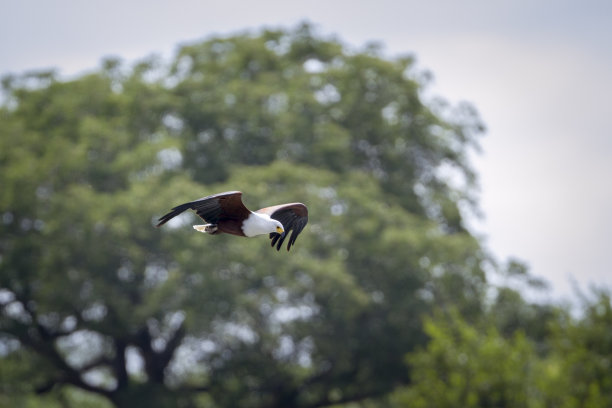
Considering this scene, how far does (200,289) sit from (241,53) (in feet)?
25.0

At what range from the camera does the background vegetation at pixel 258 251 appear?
23016mm

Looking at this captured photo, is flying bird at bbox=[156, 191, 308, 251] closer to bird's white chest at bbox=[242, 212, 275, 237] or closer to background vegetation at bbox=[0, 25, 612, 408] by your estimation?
bird's white chest at bbox=[242, 212, 275, 237]

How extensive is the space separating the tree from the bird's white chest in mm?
14145

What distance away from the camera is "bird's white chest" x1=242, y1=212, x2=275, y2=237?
848 centimetres

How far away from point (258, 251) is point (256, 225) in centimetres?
1442

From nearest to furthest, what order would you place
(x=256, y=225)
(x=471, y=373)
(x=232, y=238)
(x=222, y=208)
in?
(x=256, y=225), (x=222, y=208), (x=471, y=373), (x=232, y=238)

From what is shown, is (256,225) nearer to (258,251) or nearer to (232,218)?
(232,218)

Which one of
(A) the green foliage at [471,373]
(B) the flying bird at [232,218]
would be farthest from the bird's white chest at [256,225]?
(A) the green foliage at [471,373]

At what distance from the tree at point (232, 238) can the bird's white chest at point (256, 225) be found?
1415cm

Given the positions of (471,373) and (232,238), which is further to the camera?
(232,238)

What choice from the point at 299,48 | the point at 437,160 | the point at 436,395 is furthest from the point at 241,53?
the point at 436,395

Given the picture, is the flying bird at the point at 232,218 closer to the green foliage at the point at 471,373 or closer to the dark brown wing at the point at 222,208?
the dark brown wing at the point at 222,208

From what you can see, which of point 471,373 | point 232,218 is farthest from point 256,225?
point 471,373

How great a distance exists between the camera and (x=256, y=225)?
849 centimetres
